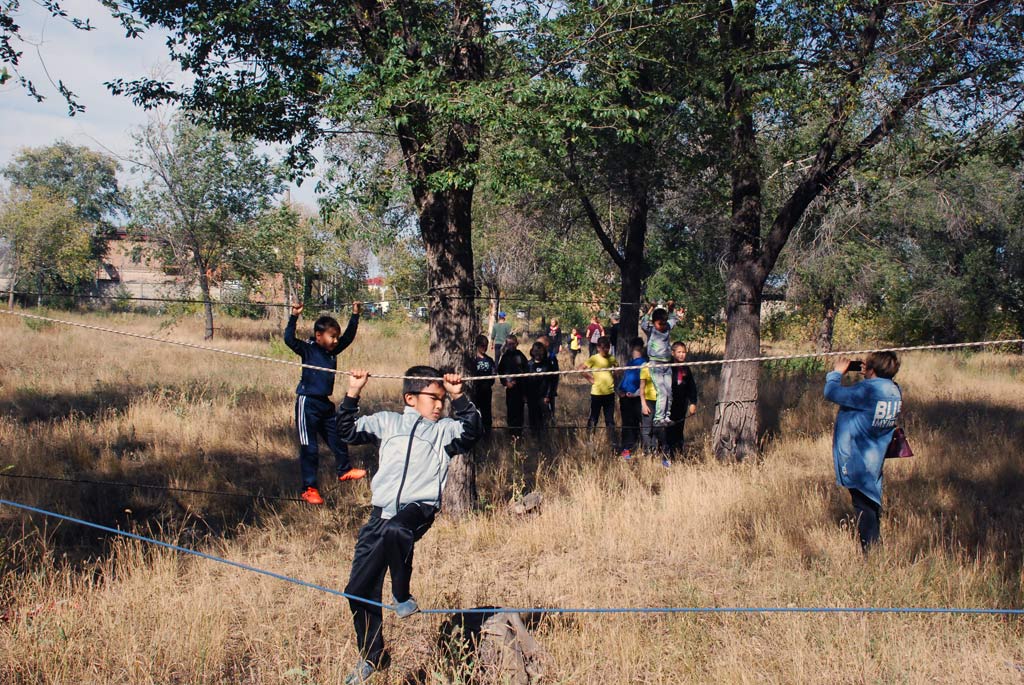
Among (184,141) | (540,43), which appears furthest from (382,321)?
(540,43)

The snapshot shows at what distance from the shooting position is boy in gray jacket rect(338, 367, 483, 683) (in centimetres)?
448

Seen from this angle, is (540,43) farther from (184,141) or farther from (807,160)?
(184,141)

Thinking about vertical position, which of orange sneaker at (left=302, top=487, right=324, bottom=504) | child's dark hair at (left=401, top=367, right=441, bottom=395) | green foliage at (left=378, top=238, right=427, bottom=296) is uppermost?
green foliage at (left=378, top=238, right=427, bottom=296)

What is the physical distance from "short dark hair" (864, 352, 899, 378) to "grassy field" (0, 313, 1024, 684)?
1530 mm

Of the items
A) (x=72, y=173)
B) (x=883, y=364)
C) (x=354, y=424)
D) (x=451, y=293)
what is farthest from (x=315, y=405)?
(x=72, y=173)

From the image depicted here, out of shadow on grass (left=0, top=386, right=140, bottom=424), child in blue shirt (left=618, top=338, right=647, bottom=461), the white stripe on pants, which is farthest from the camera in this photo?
shadow on grass (left=0, top=386, right=140, bottom=424)

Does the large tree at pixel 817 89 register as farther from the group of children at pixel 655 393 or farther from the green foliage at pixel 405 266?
the green foliage at pixel 405 266

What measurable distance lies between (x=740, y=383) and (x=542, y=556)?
4946mm

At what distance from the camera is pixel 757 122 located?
13039 mm

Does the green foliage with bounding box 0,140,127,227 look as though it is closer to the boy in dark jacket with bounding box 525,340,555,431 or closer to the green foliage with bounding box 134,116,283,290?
the green foliage with bounding box 134,116,283,290

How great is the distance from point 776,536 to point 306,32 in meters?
6.67

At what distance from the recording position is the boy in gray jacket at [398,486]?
448cm

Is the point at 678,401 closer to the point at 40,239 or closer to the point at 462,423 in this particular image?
the point at 462,423

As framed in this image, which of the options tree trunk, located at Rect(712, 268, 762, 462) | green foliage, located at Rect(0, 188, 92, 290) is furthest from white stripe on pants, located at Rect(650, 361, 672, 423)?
green foliage, located at Rect(0, 188, 92, 290)
